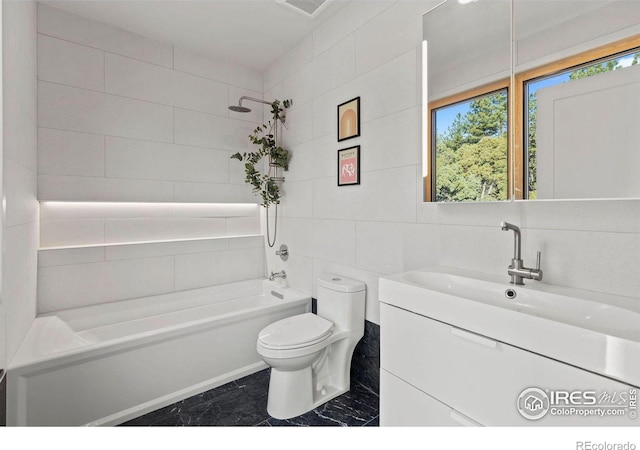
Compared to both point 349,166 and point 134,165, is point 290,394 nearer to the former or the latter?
point 349,166

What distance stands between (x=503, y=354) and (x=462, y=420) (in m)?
0.33

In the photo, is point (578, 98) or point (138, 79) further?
point (138, 79)

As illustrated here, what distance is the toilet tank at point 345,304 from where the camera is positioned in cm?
207

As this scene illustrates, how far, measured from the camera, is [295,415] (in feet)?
6.14

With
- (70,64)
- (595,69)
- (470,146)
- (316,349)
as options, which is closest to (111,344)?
(316,349)

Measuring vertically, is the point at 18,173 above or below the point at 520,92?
below

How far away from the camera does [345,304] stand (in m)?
2.07

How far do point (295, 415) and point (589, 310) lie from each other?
5.26 ft

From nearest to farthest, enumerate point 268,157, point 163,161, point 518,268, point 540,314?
point 540,314
point 518,268
point 163,161
point 268,157

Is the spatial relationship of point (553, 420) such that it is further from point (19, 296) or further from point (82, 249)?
point (82, 249)

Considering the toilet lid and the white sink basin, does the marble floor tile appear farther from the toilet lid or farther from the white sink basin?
the white sink basin

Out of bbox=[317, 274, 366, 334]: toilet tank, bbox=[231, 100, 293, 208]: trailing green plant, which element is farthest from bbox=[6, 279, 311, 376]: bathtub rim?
bbox=[231, 100, 293, 208]: trailing green plant

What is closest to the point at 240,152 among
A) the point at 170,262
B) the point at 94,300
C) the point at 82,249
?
the point at 170,262

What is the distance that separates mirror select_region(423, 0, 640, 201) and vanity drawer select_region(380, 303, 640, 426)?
669 mm
